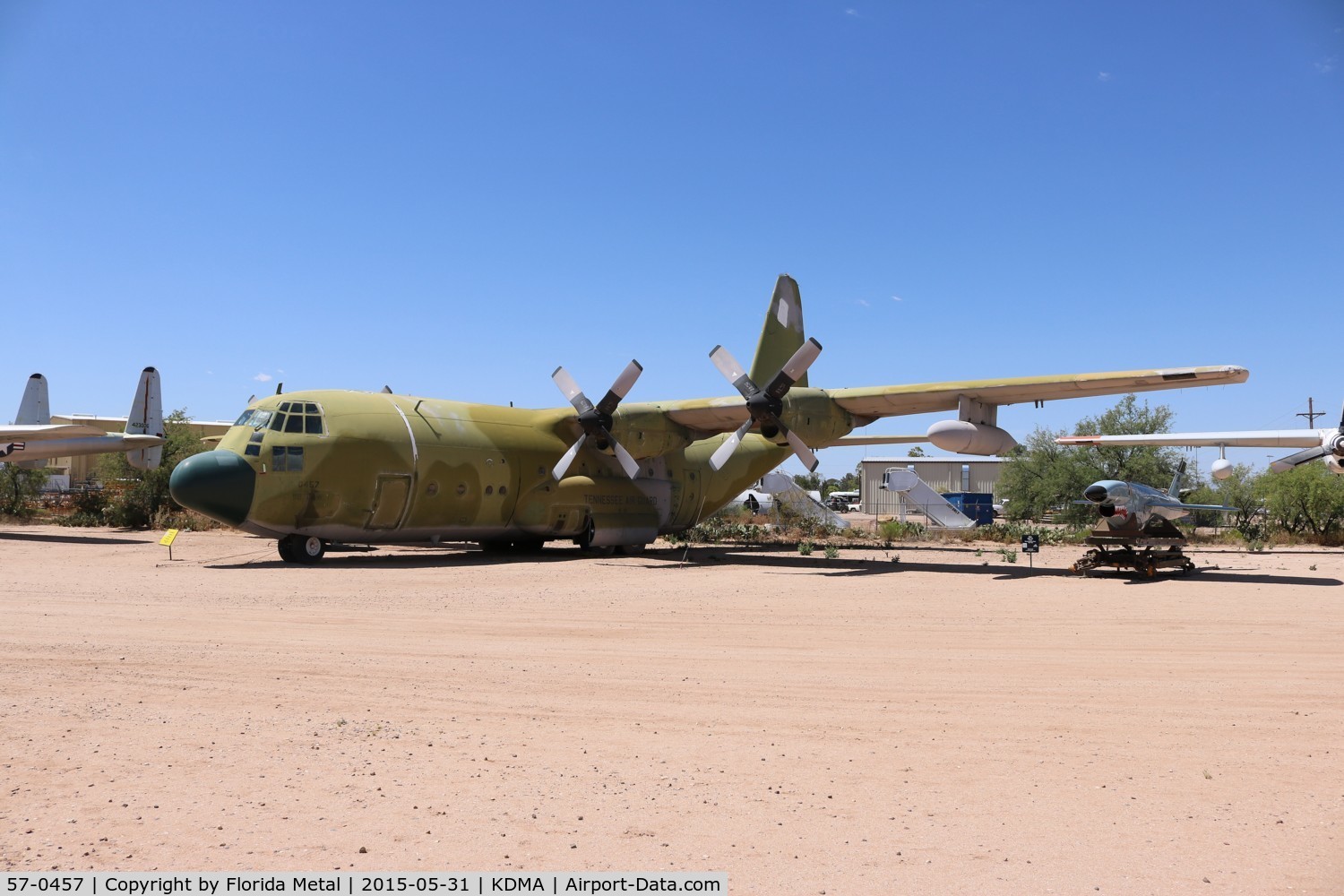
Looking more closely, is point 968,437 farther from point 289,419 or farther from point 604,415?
point 289,419

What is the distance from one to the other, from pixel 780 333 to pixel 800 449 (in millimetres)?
4922

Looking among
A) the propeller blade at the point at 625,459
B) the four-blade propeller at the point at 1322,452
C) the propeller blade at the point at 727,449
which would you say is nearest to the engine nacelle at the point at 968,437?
the propeller blade at the point at 727,449

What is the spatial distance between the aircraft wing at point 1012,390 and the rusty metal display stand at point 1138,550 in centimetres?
315

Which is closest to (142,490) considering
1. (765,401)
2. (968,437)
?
(765,401)

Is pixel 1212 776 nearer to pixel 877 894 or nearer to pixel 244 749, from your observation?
pixel 877 894

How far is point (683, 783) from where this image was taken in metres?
5.47

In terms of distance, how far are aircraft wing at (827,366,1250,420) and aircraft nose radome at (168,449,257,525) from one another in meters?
13.1

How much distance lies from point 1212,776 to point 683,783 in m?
3.08

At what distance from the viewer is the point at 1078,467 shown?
45.0 metres

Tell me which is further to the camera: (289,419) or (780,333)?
(780,333)

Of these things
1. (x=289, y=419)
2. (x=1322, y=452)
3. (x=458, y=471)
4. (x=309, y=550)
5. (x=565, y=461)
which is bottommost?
(x=309, y=550)

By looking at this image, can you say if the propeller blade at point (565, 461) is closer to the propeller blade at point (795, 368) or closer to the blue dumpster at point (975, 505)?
the propeller blade at point (795, 368)

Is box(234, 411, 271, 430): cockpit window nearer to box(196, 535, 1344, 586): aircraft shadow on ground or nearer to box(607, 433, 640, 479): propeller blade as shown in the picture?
box(196, 535, 1344, 586): aircraft shadow on ground

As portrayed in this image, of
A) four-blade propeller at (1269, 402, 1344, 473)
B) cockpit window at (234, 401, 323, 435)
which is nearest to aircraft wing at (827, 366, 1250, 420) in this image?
cockpit window at (234, 401, 323, 435)
